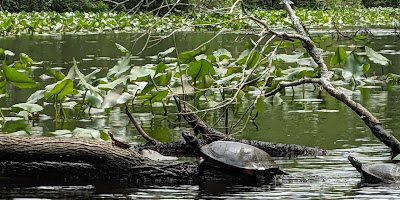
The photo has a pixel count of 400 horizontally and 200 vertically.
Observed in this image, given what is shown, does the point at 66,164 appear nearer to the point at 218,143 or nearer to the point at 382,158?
the point at 218,143

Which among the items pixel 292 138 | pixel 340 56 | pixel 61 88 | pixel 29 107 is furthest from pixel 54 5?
pixel 292 138

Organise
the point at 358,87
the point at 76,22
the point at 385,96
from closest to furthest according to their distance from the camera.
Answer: the point at 385,96
the point at 358,87
the point at 76,22

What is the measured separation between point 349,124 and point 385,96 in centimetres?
184

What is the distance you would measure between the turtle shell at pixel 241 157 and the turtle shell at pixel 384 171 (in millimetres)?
505

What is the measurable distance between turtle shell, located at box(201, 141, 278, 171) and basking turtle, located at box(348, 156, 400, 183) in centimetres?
48

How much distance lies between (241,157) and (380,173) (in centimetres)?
76

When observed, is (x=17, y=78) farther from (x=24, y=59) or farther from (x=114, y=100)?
(x=24, y=59)

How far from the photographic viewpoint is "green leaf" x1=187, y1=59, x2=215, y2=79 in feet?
19.2

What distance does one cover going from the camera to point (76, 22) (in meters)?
22.5

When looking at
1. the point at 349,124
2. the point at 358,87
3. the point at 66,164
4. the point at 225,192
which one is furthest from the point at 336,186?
the point at 358,87

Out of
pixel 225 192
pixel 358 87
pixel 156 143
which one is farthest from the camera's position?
pixel 358 87

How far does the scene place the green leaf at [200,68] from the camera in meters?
5.87

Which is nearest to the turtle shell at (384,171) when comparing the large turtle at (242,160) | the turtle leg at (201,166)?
the large turtle at (242,160)

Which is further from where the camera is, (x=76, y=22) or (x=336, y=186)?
(x=76, y=22)
